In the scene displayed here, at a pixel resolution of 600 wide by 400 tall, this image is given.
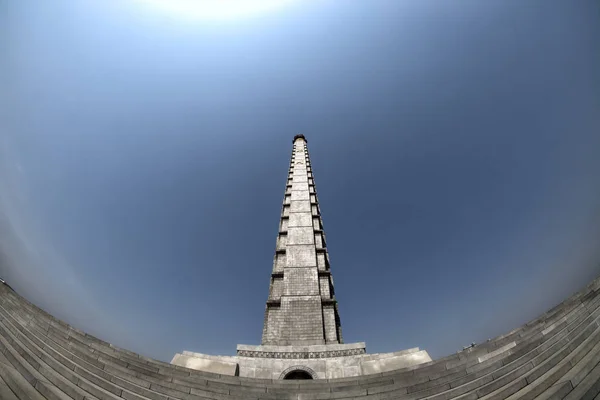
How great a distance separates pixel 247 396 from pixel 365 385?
1938mm

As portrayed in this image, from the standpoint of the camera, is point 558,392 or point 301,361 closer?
point 558,392

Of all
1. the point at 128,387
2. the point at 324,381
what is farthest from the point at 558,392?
the point at 128,387

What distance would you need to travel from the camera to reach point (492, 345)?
508 centimetres

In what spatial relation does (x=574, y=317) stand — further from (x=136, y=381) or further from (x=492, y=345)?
(x=136, y=381)

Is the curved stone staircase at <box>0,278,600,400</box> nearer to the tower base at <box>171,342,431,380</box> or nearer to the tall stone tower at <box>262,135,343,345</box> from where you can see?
the tower base at <box>171,342,431,380</box>

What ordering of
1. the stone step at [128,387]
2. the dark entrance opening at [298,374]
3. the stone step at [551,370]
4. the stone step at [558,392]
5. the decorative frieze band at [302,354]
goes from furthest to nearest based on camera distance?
the decorative frieze band at [302,354], the dark entrance opening at [298,374], the stone step at [128,387], the stone step at [551,370], the stone step at [558,392]

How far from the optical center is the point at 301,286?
41.3 feet

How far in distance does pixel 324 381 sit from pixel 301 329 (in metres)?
5.44

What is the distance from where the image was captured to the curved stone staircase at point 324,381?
371 centimetres

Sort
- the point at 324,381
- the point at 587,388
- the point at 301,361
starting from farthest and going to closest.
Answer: the point at 301,361
the point at 324,381
the point at 587,388

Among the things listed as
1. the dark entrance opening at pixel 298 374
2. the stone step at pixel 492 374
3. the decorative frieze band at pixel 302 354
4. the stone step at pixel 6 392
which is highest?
the decorative frieze band at pixel 302 354

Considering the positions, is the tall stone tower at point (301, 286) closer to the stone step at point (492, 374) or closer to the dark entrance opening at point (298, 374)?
the dark entrance opening at point (298, 374)

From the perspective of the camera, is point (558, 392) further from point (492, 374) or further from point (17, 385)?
point (17, 385)

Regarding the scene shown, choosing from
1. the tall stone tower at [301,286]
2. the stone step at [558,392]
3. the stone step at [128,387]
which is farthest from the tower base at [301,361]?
the stone step at [558,392]
